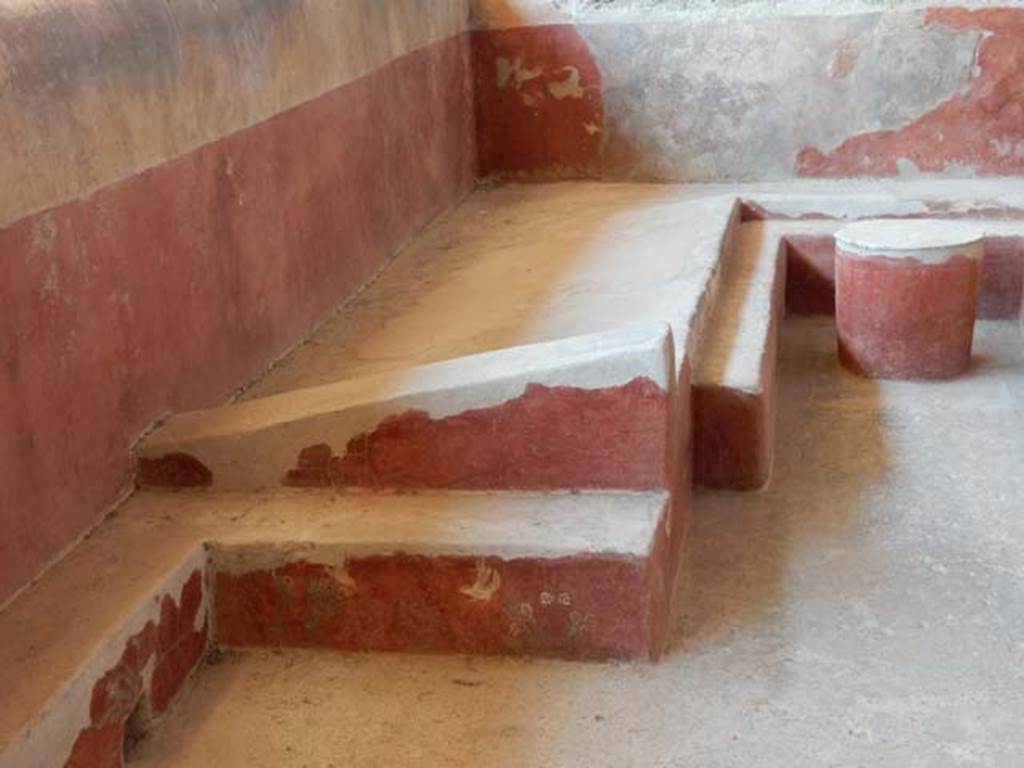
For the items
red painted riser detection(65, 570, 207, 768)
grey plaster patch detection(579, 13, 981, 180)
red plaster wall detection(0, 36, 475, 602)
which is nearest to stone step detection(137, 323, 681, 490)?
red plaster wall detection(0, 36, 475, 602)

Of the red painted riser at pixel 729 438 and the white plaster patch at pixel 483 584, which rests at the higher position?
the white plaster patch at pixel 483 584

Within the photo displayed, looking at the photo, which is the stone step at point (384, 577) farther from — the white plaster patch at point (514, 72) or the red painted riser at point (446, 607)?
the white plaster patch at point (514, 72)

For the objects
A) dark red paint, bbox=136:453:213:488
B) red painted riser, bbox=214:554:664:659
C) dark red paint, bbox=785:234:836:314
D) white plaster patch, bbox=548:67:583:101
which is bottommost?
dark red paint, bbox=785:234:836:314

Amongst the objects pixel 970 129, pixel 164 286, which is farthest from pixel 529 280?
pixel 970 129

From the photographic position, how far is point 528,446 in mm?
2592

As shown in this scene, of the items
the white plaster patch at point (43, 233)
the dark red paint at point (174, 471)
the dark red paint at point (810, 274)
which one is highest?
the white plaster patch at point (43, 233)

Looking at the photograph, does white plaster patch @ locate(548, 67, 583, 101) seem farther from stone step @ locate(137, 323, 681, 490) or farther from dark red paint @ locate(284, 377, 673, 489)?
dark red paint @ locate(284, 377, 673, 489)

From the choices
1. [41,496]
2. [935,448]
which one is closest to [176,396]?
[41,496]

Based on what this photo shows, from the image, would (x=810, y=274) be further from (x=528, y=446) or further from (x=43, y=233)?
(x=43, y=233)

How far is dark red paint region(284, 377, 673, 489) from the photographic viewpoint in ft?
8.39

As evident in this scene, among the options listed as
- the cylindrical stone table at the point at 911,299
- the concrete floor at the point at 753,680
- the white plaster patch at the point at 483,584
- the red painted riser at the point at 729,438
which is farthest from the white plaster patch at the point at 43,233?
the cylindrical stone table at the point at 911,299

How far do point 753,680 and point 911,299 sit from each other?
6.28 ft

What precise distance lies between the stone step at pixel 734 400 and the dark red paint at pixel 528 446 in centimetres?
58

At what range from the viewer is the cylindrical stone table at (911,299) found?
3941 millimetres
